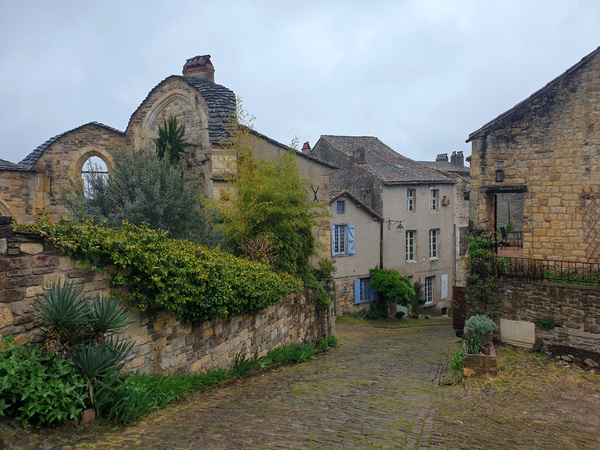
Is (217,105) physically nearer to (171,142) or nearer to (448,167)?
(171,142)

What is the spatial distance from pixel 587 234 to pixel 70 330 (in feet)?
38.9

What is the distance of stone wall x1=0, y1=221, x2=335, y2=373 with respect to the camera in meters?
5.07

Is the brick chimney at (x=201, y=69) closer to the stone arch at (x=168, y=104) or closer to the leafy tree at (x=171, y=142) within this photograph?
the stone arch at (x=168, y=104)

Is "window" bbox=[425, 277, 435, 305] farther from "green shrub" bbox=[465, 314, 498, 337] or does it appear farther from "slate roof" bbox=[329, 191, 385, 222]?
"green shrub" bbox=[465, 314, 498, 337]

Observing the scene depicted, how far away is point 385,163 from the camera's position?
2764 centimetres

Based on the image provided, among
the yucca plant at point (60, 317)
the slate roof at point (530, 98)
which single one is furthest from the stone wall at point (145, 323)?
the slate roof at point (530, 98)

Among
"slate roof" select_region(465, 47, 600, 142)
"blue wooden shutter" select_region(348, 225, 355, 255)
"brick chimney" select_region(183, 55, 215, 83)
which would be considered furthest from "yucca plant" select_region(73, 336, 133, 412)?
"blue wooden shutter" select_region(348, 225, 355, 255)

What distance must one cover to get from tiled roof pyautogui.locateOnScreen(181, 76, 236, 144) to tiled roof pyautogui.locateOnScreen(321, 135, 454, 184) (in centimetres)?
1151

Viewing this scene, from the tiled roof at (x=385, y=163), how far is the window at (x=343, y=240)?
3259mm

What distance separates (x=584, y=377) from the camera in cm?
1026

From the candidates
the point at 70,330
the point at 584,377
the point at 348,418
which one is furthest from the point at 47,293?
the point at 584,377

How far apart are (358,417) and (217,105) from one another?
1039 centimetres

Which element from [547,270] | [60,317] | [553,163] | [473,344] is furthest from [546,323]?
[60,317]

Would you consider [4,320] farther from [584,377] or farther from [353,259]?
[353,259]
